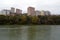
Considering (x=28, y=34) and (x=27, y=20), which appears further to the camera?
(x=27, y=20)

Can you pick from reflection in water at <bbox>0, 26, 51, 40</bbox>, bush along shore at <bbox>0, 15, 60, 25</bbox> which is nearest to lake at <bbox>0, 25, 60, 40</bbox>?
reflection in water at <bbox>0, 26, 51, 40</bbox>

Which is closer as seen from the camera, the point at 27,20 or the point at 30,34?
the point at 30,34

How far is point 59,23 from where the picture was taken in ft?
88.5

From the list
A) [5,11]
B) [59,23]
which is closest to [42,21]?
[59,23]

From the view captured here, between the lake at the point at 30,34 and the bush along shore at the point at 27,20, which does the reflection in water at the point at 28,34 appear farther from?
the bush along shore at the point at 27,20

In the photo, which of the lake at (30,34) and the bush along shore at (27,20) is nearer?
the lake at (30,34)

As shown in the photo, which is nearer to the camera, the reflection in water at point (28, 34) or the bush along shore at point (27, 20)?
the reflection in water at point (28, 34)

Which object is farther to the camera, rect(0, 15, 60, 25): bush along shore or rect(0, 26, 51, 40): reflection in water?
rect(0, 15, 60, 25): bush along shore

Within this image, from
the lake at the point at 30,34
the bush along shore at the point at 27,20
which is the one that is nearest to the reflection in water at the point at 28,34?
the lake at the point at 30,34

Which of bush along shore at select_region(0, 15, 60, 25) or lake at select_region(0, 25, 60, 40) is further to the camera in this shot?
bush along shore at select_region(0, 15, 60, 25)

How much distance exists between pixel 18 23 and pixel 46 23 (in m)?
4.29

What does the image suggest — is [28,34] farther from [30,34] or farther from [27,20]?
[27,20]

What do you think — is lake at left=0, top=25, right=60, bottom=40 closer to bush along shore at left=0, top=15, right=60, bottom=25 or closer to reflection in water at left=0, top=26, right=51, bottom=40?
reflection in water at left=0, top=26, right=51, bottom=40

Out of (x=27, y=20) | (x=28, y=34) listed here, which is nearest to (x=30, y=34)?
(x=28, y=34)
